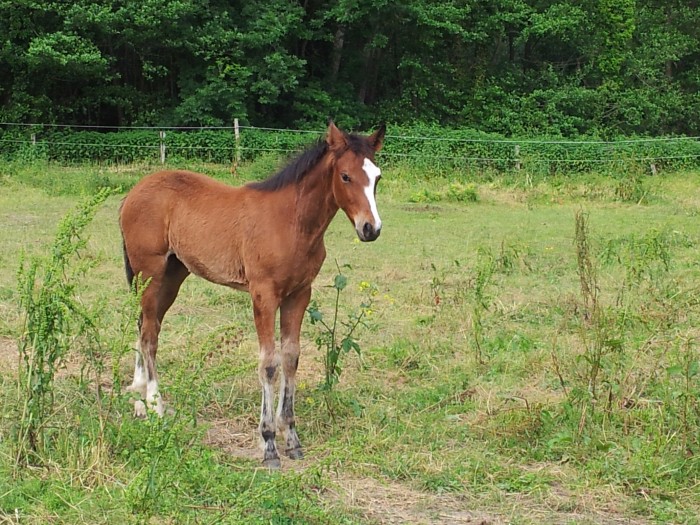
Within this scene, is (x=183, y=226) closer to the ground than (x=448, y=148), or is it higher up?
closer to the ground

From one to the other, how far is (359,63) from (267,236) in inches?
1121

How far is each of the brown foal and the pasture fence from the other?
14.8m

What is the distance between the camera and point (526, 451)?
489 centimetres

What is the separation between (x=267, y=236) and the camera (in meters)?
5.24

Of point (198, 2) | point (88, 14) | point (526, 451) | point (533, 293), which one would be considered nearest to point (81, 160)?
point (88, 14)

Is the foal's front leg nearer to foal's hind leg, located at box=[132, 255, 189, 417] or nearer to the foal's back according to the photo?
the foal's back

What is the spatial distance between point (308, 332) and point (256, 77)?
22.3 meters

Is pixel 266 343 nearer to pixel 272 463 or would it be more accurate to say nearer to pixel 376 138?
pixel 272 463

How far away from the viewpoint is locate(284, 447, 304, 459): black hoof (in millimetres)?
4989

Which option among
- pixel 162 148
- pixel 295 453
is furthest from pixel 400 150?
pixel 295 453

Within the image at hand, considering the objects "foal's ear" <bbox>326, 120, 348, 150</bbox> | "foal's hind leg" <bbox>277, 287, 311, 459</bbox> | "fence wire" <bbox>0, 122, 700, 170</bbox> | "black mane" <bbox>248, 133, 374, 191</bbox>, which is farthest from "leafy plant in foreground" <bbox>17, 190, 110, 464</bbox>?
"fence wire" <bbox>0, 122, 700, 170</bbox>

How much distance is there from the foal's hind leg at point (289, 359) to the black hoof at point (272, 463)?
0.81 ft

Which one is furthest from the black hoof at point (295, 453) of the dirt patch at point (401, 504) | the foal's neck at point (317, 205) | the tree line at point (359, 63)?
the tree line at point (359, 63)

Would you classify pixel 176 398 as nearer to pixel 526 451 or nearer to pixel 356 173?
pixel 356 173
